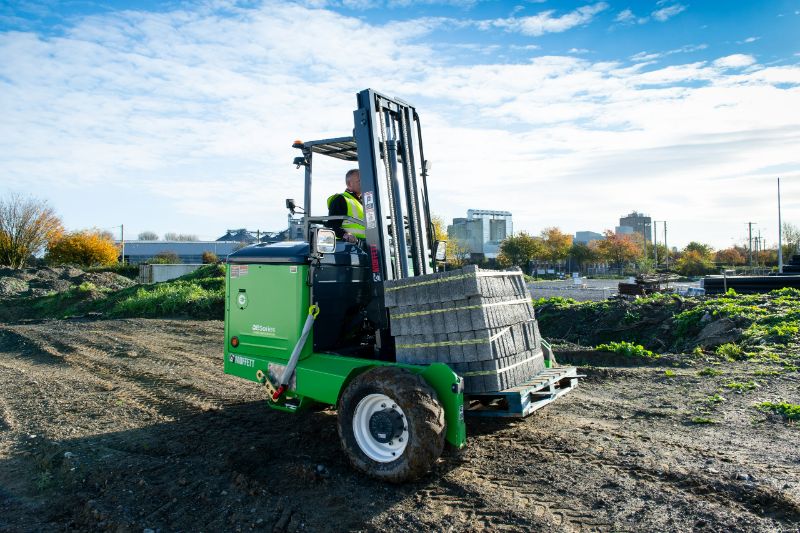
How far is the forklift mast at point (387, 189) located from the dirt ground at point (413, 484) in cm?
161

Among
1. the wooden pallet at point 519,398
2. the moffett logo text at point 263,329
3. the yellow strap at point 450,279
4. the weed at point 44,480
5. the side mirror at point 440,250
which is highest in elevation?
the side mirror at point 440,250

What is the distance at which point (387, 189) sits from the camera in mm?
5977

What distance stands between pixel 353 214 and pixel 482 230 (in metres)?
72.8

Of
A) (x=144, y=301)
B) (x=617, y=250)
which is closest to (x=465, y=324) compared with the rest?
(x=144, y=301)

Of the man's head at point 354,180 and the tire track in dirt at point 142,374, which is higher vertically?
the man's head at point 354,180

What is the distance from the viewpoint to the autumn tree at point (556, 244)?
57.6 metres

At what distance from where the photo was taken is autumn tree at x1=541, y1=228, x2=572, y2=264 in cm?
5759

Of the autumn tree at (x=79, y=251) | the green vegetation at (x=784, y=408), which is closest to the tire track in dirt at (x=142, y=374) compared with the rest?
the green vegetation at (x=784, y=408)

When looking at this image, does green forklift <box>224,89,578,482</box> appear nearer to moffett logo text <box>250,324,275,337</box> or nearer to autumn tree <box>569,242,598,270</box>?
moffett logo text <box>250,324,275,337</box>

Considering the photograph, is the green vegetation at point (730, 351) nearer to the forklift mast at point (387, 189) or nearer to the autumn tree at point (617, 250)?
the forklift mast at point (387, 189)

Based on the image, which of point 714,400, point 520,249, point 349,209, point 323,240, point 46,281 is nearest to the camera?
point 323,240

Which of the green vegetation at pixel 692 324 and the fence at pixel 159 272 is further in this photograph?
the fence at pixel 159 272

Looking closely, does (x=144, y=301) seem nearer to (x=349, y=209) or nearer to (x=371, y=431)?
(x=349, y=209)

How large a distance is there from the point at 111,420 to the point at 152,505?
281cm
